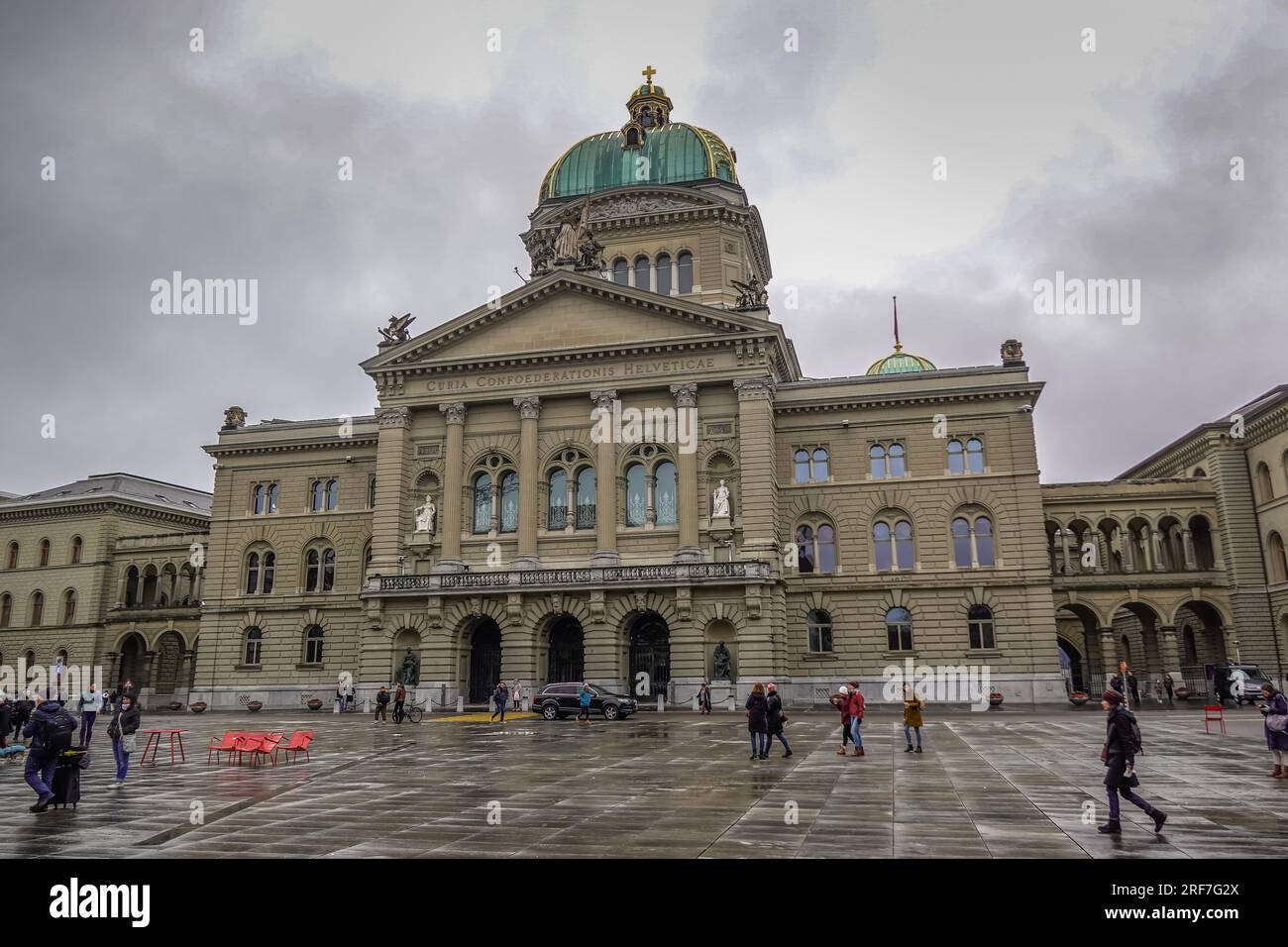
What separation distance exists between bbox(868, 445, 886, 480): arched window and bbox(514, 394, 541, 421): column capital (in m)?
17.8

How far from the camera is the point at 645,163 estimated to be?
2549 inches

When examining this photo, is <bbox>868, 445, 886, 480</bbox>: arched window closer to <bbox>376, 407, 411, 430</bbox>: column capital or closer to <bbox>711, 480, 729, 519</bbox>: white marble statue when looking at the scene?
<bbox>711, 480, 729, 519</bbox>: white marble statue

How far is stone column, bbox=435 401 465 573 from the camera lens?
51.0 meters

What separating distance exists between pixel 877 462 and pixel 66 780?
4254 cm

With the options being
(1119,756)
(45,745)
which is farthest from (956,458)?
(45,745)

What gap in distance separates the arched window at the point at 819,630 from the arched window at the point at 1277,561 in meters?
23.9

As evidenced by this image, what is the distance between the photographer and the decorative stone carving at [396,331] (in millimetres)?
54531

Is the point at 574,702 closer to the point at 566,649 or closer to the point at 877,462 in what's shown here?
the point at 566,649

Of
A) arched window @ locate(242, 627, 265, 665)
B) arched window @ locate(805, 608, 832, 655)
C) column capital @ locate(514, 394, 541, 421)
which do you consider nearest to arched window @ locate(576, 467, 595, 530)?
column capital @ locate(514, 394, 541, 421)

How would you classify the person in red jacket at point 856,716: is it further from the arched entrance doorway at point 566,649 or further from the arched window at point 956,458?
the arched window at point 956,458

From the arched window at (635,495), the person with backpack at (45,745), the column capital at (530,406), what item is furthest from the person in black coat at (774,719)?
the column capital at (530,406)

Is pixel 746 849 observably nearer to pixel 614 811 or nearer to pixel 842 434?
pixel 614 811
